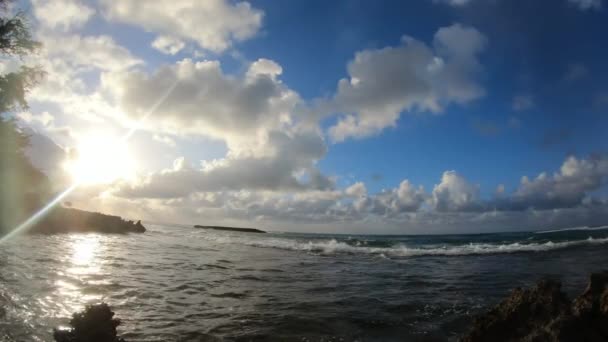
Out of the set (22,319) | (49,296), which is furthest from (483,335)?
(49,296)

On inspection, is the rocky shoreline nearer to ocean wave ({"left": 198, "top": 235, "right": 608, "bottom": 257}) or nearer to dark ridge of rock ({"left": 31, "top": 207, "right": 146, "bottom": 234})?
ocean wave ({"left": 198, "top": 235, "right": 608, "bottom": 257})

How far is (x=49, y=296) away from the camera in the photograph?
8.35 meters

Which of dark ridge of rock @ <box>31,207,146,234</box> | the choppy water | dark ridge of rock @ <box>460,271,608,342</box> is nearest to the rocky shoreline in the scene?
dark ridge of rock @ <box>460,271,608,342</box>

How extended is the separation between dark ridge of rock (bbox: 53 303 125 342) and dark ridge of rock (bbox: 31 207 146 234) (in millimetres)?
32923

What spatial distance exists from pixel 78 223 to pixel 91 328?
43503 millimetres

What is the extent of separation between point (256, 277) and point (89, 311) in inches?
385

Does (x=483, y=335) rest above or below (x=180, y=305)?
above

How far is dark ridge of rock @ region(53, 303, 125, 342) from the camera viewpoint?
17.2 ft

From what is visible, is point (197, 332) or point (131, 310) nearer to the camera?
point (197, 332)

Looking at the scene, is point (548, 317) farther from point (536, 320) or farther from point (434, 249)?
point (434, 249)

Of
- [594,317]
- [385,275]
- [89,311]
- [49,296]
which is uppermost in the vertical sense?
[594,317]

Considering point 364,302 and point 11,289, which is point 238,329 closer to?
point 364,302

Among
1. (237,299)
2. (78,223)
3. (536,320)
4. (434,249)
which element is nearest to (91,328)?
(237,299)

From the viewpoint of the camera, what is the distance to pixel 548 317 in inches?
195
